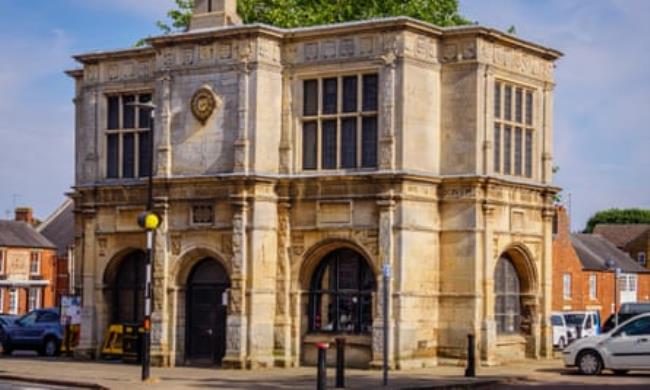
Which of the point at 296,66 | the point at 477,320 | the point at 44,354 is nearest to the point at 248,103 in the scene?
the point at 296,66

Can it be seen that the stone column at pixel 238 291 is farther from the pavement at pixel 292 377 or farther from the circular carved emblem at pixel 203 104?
the circular carved emblem at pixel 203 104

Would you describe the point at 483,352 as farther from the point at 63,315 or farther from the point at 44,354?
the point at 44,354

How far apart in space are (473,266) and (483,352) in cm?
241

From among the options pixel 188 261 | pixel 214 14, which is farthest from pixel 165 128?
pixel 188 261

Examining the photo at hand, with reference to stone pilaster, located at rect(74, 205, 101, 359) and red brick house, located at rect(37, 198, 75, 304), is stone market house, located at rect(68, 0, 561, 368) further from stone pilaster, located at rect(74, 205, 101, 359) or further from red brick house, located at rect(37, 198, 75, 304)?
red brick house, located at rect(37, 198, 75, 304)

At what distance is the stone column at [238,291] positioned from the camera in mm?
37188

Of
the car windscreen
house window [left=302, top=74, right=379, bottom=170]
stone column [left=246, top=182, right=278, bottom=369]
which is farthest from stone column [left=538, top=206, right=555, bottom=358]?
the car windscreen

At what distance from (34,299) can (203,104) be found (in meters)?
45.1

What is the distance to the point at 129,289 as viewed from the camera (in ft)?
136

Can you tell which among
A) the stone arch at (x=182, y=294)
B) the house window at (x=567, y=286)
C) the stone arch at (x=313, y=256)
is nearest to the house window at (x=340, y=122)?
the stone arch at (x=313, y=256)

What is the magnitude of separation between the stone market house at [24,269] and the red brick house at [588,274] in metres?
30.8

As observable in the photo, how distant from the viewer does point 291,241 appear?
38.2m

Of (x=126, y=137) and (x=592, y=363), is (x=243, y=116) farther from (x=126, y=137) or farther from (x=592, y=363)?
(x=592, y=363)

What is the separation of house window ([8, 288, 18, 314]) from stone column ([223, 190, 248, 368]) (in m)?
44.3
